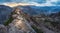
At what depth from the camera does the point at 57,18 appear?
436cm

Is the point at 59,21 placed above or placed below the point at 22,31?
below

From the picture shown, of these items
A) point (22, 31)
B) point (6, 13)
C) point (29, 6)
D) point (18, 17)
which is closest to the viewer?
point (22, 31)

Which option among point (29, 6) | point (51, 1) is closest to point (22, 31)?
point (29, 6)

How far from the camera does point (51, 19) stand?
4238 millimetres

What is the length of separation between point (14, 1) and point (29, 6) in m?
0.50

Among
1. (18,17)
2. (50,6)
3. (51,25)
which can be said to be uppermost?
(18,17)

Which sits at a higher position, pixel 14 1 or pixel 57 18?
pixel 14 1

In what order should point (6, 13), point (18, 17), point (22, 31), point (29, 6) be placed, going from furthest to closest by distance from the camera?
point (29, 6) → point (6, 13) → point (18, 17) → point (22, 31)

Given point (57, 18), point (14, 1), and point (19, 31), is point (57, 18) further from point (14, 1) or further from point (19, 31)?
point (19, 31)

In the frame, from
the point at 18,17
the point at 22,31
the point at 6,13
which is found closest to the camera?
the point at 22,31

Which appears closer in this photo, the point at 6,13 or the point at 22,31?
the point at 22,31

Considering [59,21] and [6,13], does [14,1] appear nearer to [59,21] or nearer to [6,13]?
[6,13]

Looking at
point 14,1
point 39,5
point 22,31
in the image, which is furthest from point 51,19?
point 22,31

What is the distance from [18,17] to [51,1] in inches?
69.5
